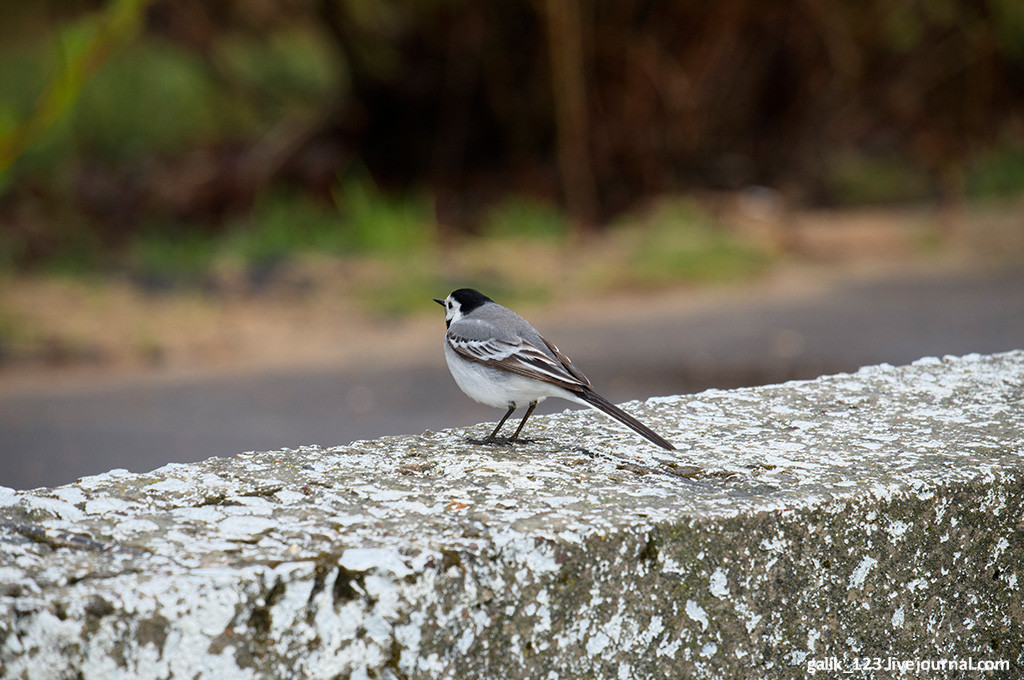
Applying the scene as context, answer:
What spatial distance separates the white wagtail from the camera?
101 inches

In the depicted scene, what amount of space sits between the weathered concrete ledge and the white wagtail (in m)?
0.23

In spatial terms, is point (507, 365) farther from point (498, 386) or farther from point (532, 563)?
point (532, 563)

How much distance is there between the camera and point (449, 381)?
6.66 meters

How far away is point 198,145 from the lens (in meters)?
12.8

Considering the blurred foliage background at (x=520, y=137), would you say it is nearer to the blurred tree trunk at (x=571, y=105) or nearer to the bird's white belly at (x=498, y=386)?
the blurred tree trunk at (x=571, y=105)

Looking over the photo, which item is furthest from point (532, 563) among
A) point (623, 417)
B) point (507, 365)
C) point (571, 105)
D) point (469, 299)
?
point (571, 105)

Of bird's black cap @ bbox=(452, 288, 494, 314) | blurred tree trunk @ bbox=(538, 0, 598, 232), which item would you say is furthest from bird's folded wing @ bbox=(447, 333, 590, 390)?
blurred tree trunk @ bbox=(538, 0, 598, 232)

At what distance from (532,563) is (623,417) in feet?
2.00

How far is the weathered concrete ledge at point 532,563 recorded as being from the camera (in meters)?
1.67

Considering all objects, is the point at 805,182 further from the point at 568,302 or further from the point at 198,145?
the point at 198,145

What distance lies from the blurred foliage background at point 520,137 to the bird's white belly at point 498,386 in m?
5.43

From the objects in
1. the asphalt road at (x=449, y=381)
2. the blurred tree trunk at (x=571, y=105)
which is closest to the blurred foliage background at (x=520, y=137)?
the blurred tree trunk at (x=571, y=105)

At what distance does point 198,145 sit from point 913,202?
7.85 m

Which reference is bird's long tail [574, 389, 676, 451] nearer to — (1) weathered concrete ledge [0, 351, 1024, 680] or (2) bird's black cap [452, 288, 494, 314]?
(1) weathered concrete ledge [0, 351, 1024, 680]
